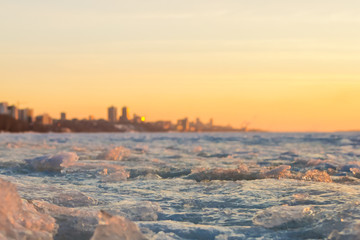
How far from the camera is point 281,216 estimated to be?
175 inches

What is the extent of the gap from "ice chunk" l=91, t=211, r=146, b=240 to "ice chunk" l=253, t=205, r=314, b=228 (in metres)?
1.48

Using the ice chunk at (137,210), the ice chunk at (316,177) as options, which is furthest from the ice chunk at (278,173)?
the ice chunk at (137,210)

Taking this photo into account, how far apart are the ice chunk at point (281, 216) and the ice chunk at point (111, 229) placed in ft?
4.84

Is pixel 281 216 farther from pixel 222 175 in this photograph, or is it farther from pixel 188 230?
pixel 222 175

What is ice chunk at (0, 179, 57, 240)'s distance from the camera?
11.4ft

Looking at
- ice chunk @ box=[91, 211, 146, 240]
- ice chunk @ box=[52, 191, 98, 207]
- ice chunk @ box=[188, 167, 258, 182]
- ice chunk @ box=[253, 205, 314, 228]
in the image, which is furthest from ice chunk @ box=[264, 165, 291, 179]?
ice chunk @ box=[91, 211, 146, 240]

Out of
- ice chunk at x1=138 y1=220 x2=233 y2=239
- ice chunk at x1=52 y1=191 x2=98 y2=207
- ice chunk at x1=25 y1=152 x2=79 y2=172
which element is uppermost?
ice chunk at x1=25 y1=152 x2=79 y2=172

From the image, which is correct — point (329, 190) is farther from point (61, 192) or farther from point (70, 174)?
point (70, 174)

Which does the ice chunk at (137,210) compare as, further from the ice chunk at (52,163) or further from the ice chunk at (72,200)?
the ice chunk at (52,163)

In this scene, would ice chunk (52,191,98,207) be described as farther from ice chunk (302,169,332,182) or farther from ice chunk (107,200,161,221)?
ice chunk (302,169,332,182)

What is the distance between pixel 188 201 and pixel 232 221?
1.17 meters

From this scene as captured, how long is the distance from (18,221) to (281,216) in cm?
254

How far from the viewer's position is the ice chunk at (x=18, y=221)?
3467 millimetres

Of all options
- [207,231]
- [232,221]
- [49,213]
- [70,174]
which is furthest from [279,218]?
[70,174]
